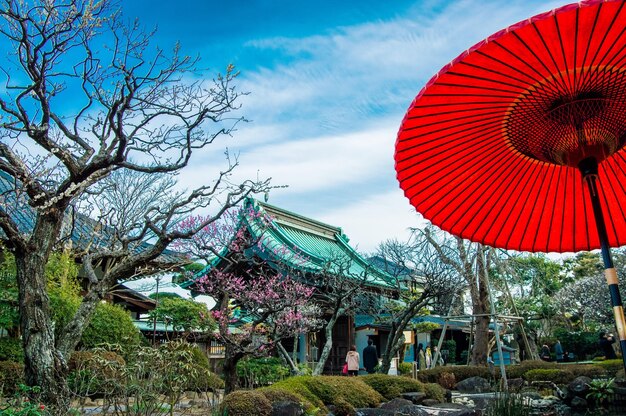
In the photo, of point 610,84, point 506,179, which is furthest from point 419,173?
point 610,84

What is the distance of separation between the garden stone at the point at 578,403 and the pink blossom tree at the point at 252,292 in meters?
5.79

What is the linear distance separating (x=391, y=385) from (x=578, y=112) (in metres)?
8.17

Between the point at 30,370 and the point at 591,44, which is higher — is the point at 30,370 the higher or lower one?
the lower one

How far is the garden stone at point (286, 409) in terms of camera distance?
6.58 meters

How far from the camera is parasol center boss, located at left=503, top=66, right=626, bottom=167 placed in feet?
7.85

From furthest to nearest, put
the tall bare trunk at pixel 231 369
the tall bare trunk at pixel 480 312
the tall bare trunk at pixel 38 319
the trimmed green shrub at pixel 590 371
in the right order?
the tall bare trunk at pixel 480 312 → the trimmed green shrub at pixel 590 371 → the tall bare trunk at pixel 231 369 → the tall bare trunk at pixel 38 319

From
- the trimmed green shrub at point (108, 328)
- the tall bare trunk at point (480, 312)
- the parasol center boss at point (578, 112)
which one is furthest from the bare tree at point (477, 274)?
the parasol center boss at point (578, 112)

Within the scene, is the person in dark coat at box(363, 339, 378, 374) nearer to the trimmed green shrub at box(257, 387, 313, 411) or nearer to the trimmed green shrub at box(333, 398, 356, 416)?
the trimmed green shrub at box(333, 398, 356, 416)

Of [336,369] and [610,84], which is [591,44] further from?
[336,369]

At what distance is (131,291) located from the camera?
17.4 meters

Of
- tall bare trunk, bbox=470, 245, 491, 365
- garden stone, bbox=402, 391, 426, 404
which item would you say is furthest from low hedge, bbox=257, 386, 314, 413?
tall bare trunk, bbox=470, 245, 491, 365

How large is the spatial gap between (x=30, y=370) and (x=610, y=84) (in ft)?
22.8

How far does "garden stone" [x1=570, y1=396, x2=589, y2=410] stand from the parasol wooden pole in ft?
30.9

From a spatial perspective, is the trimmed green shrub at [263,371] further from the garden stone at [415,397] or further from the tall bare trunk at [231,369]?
the garden stone at [415,397]
